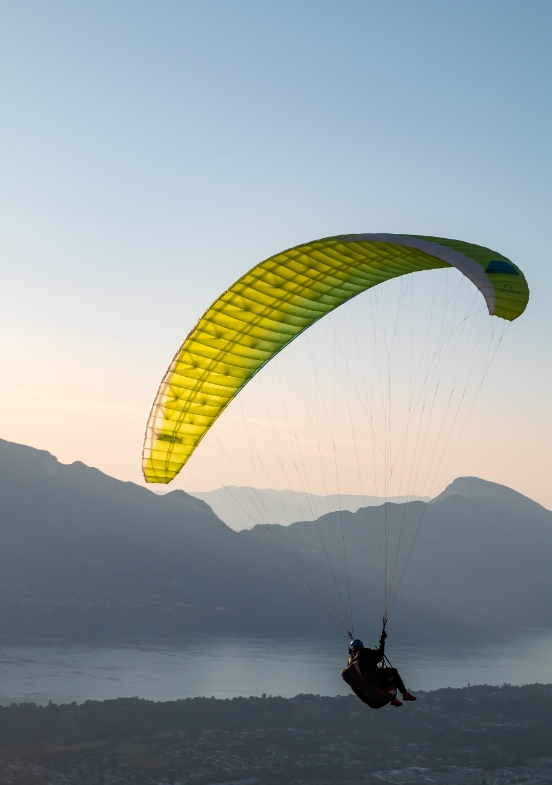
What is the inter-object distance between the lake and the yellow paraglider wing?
7453 centimetres

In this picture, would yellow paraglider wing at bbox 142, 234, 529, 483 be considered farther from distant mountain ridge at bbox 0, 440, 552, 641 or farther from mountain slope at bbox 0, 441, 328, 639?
mountain slope at bbox 0, 441, 328, 639

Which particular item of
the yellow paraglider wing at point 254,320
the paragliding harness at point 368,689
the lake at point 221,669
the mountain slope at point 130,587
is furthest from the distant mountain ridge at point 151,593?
the paragliding harness at point 368,689

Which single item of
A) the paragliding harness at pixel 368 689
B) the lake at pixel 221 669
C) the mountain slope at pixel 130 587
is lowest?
the lake at pixel 221 669

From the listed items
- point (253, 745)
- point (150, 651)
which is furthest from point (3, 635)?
point (253, 745)

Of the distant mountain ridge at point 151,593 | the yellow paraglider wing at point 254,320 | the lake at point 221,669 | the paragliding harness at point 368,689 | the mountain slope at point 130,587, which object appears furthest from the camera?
the mountain slope at point 130,587

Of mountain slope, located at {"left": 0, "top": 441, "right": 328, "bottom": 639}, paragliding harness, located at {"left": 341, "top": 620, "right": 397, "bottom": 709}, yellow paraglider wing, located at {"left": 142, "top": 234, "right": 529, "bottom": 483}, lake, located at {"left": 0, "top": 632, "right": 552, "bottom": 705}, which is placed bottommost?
lake, located at {"left": 0, "top": 632, "right": 552, "bottom": 705}

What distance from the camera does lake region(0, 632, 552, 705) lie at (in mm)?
90463

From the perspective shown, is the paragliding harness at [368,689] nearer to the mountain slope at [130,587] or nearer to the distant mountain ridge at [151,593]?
the distant mountain ridge at [151,593]

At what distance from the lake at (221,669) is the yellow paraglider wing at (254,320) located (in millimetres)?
74530

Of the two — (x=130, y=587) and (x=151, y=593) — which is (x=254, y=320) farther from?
(x=130, y=587)

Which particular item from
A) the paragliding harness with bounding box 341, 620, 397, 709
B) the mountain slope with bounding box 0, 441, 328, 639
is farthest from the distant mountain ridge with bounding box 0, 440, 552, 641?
the paragliding harness with bounding box 341, 620, 397, 709

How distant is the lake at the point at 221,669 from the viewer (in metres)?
90.5

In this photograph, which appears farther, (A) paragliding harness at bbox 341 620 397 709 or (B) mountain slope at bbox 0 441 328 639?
(B) mountain slope at bbox 0 441 328 639

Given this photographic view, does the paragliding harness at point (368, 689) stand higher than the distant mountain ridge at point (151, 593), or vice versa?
the paragliding harness at point (368, 689)
